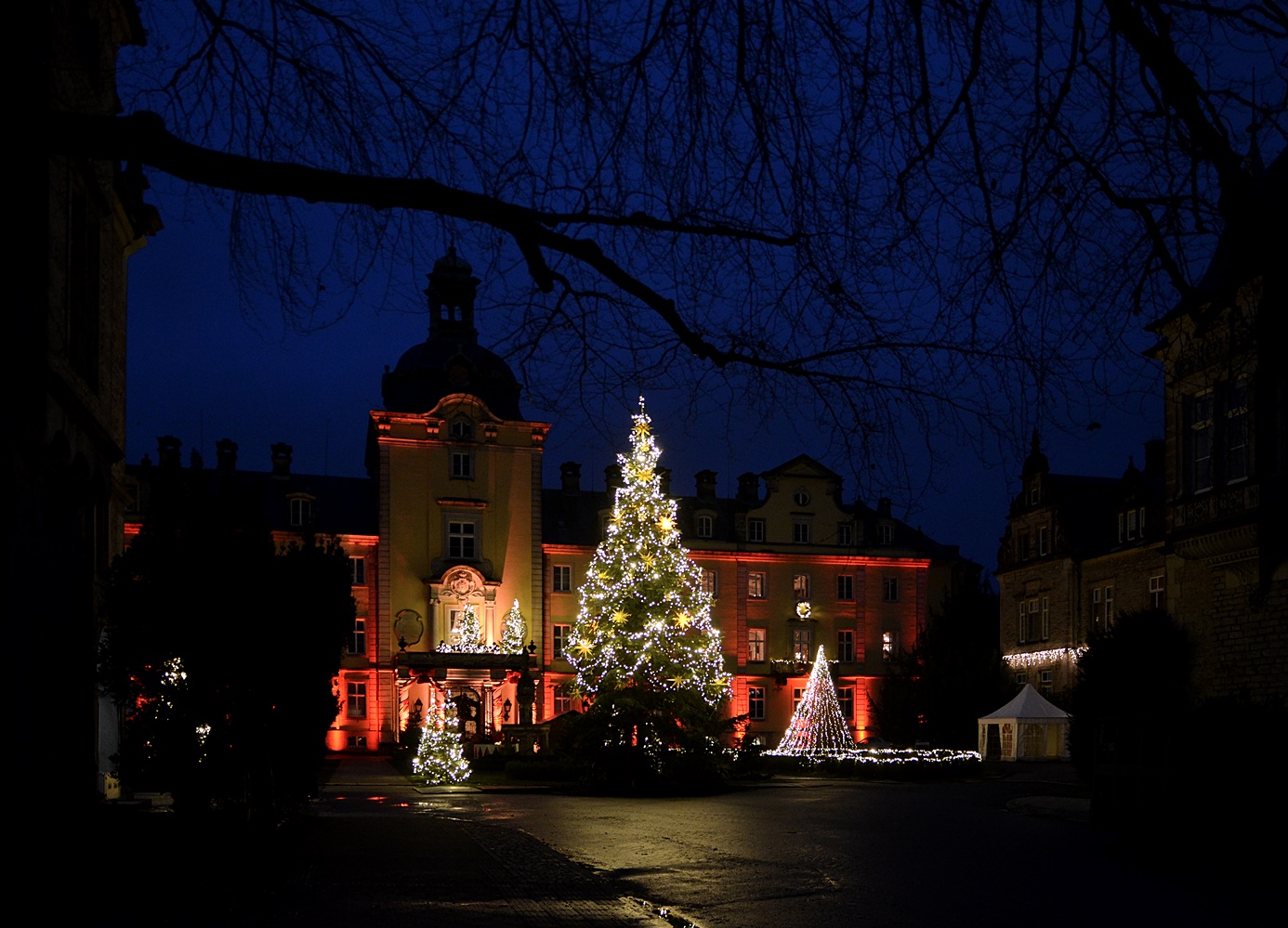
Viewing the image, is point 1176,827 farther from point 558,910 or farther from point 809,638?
point 809,638

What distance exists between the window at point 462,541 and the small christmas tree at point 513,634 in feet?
12.1

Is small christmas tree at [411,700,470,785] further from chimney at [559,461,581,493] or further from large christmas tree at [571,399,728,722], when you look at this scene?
chimney at [559,461,581,493]

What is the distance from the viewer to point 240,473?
2133 inches

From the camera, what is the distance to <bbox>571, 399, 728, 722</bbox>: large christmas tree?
30.5 m

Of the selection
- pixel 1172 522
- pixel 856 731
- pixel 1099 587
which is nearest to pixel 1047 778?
pixel 1172 522

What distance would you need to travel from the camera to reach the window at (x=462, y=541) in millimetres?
52344

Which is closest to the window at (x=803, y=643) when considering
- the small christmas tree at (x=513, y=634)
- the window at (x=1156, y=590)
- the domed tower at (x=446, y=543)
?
the domed tower at (x=446, y=543)

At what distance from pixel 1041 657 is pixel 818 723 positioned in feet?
42.3

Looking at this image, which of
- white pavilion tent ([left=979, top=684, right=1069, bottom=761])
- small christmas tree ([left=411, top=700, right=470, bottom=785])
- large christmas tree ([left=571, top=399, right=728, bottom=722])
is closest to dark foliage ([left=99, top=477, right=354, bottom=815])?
small christmas tree ([left=411, top=700, right=470, bottom=785])

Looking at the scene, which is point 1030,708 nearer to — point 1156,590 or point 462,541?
point 1156,590

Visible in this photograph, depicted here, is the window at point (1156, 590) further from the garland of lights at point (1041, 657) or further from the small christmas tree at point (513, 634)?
the small christmas tree at point (513, 634)

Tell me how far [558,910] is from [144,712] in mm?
7967

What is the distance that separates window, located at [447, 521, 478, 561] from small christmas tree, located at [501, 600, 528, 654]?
145 inches

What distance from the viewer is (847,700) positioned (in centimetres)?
5775
